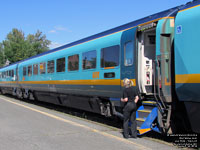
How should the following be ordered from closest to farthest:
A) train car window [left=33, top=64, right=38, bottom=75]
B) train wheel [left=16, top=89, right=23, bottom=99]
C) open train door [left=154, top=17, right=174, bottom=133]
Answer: open train door [left=154, top=17, right=174, bottom=133] → train car window [left=33, top=64, right=38, bottom=75] → train wheel [left=16, top=89, right=23, bottom=99]

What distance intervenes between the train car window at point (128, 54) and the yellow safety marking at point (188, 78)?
1857mm

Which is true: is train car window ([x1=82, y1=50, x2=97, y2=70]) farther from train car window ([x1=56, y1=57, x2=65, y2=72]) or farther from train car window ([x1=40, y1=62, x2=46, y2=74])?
train car window ([x1=40, y1=62, x2=46, y2=74])

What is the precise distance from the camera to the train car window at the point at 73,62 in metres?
9.78

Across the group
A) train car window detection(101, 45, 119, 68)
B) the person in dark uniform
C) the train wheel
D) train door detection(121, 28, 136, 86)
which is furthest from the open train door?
the train wheel

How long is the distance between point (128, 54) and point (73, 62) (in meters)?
3.66

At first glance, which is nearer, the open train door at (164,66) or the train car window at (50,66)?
the open train door at (164,66)

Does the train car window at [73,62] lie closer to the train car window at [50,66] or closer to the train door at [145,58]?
the train car window at [50,66]

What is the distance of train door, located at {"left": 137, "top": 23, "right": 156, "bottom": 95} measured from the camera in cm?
650

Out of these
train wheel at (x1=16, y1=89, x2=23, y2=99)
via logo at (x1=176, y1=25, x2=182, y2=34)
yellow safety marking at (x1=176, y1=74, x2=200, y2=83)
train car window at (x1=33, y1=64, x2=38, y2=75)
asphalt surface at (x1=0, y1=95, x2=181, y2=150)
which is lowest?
asphalt surface at (x1=0, y1=95, x2=181, y2=150)

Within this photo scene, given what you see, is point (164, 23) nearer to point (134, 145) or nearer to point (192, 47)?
point (192, 47)

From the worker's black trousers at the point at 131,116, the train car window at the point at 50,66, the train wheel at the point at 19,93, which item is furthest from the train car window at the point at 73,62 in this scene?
the train wheel at the point at 19,93

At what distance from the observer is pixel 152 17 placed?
6461 millimetres

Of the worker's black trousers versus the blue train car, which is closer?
the blue train car

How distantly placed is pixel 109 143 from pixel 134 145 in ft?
2.00
